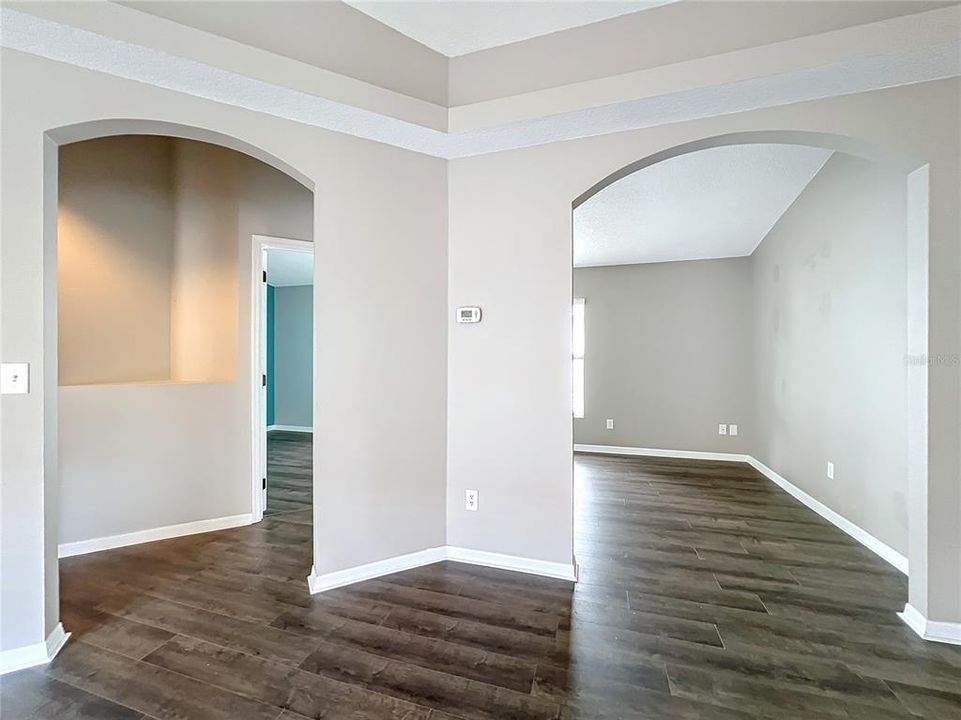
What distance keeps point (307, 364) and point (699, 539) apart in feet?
22.6

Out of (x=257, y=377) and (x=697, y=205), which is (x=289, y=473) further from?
(x=697, y=205)

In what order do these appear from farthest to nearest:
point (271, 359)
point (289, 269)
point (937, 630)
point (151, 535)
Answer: point (271, 359), point (289, 269), point (151, 535), point (937, 630)

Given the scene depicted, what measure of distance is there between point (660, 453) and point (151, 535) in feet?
18.3

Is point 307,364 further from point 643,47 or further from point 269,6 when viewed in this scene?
point 643,47

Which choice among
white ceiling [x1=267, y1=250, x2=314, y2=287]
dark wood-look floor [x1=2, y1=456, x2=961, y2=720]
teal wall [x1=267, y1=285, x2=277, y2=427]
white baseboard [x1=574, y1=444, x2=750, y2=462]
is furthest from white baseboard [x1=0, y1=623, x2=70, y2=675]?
teal wall [x1=267, y1=285, x2=277, y2=427]

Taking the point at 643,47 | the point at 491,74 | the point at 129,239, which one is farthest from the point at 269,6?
the point at 129,239

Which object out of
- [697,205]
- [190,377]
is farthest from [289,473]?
[697,205]

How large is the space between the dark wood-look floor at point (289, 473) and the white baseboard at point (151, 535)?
1.08 feet

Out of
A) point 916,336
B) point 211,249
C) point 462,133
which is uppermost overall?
point 462,133

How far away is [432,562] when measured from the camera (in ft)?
9.40

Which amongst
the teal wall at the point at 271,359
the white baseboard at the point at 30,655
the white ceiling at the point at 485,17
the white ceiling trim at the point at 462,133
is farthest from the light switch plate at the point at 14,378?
the teal wall at the point at 271,359

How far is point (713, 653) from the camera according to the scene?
1.97 m

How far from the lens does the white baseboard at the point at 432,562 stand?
2545 mm

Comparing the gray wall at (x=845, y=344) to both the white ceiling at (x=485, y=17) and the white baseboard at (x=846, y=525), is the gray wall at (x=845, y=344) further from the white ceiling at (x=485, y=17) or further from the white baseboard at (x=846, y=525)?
the white ceiling at (x=485, y=17)
